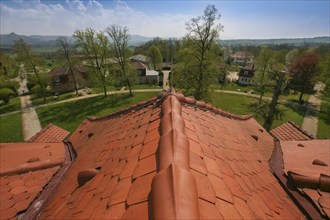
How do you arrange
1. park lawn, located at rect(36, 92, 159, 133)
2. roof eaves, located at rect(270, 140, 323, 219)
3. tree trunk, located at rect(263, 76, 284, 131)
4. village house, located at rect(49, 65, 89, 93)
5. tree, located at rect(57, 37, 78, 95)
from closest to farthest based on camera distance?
roof eaves, located at rect(270, 140, 323, 219) → tree trunk, located at rect(263, 76, 284, 131) → park lawn, located at rect(36, 92, 159, 133) → tree, located at rect(57, 37, 78, 95) → village house, located at rect(49, 65, 89, 93)

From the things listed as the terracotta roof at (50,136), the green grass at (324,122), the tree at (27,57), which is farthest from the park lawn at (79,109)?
the green grass at (324,122)

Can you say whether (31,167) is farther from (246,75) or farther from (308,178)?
(246,75)

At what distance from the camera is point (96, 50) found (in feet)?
119

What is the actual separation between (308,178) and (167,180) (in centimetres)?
371

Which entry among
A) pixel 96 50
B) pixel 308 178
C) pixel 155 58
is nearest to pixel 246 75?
pixel 155 58

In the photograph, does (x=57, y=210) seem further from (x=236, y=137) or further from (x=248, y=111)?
(x=248, y=111)

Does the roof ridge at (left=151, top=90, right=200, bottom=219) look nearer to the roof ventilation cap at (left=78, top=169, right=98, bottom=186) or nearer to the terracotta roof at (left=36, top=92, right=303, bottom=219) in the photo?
the terracotta roof at (left=36, top=92, right=303, bottom=219)

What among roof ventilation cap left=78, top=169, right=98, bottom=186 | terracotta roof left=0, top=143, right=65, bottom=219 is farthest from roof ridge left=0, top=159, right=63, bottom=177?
roof ventilation cap left=78, top=169, right=98, bottom=186

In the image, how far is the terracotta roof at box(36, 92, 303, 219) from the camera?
1.96 meters

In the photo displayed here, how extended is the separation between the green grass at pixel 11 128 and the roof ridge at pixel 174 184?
2783 centimetres

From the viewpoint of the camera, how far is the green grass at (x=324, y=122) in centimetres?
2722

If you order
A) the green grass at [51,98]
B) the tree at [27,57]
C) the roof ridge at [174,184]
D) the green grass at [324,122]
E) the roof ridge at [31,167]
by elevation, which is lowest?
the green grass at [324,122]

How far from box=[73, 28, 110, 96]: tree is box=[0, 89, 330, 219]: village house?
3307cm

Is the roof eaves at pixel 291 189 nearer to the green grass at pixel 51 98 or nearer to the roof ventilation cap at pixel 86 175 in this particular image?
the roof ventilation cap at pixel 86 175
